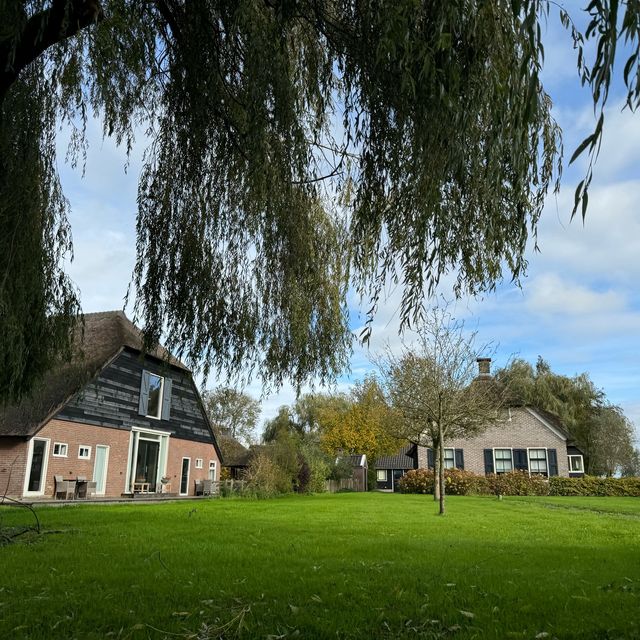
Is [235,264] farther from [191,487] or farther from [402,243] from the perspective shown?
[191,487]

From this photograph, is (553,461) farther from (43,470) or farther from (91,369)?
(91,369)

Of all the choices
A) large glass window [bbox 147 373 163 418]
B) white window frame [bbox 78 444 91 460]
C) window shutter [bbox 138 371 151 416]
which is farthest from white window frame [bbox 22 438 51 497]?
large glass window [bbox 147 373 163 418]

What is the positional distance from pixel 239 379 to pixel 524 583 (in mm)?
3482

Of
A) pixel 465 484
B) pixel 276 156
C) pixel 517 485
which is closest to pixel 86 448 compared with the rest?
pixel 465 484

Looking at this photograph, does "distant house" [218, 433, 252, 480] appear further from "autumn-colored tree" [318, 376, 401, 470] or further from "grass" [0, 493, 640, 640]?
"grass" [0, 493, 640, 640]

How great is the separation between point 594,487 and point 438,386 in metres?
17.9

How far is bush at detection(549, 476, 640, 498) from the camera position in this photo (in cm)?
3028

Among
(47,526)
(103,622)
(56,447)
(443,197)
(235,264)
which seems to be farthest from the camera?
(56,447)

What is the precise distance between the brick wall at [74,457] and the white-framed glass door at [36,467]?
119 millimetres

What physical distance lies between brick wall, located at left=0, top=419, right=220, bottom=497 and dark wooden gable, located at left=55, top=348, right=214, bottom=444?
341mm

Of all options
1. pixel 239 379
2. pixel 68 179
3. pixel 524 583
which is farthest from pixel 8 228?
pixel 524 583

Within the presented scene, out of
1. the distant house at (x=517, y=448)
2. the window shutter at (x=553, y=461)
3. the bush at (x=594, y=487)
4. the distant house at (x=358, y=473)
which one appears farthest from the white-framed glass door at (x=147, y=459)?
the window shutter at (x=553, y=461)

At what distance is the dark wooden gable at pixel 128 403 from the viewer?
21.6 metres

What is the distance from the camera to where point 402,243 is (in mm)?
4082
